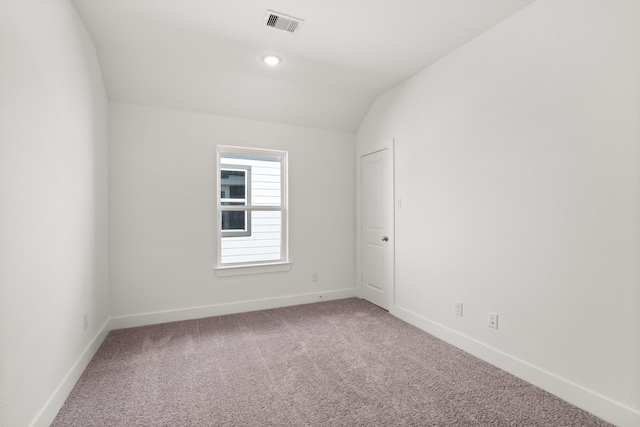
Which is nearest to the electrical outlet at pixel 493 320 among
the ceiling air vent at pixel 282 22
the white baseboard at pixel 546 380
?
the white baseboard at pixel 546 380

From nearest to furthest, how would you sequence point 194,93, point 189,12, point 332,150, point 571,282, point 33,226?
point 33,226 → point 571,282 → point 189,12 → point 194,93 → point 332,150

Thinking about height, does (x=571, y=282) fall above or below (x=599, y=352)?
above

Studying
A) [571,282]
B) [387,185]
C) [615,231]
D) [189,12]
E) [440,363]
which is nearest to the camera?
[615,231]

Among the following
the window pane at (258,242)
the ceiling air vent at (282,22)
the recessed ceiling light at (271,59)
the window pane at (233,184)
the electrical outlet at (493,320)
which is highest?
the ceiling air vent at (282,22)

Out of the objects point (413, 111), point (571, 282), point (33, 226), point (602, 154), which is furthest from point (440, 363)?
point (33, 226)

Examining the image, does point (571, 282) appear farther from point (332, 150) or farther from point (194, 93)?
point (194, 93)

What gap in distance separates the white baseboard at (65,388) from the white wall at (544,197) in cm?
287

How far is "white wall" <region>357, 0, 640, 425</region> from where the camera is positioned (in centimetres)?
172

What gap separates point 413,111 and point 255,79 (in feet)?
5.55

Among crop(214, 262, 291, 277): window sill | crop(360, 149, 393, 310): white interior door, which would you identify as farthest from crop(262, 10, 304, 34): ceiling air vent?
crop(214, 262, 291, 277): window sill

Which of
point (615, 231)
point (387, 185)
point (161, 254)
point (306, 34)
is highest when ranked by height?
point (306, 34)

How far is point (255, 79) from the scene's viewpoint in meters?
3.25

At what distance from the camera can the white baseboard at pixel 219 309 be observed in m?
3.20

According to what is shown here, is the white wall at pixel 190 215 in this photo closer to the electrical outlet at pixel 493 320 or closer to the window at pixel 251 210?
the window at pixel 251 210
